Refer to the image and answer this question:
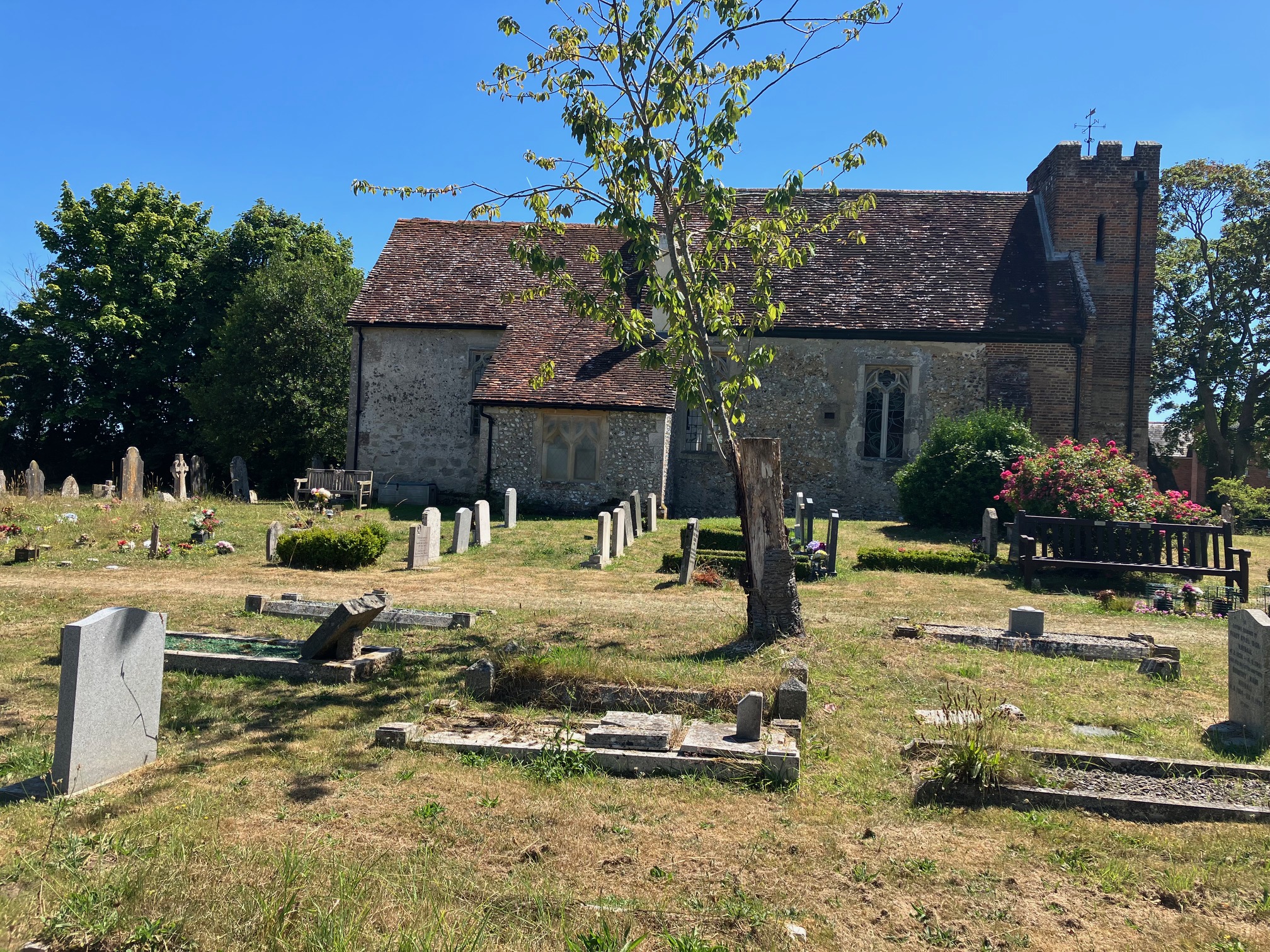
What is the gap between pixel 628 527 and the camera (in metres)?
18.2

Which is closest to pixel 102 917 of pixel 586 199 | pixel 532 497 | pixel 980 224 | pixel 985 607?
pixel 586 199

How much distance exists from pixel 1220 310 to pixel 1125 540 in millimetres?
27370

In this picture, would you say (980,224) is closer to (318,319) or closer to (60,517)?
(318,319)

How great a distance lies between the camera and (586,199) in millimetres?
10031

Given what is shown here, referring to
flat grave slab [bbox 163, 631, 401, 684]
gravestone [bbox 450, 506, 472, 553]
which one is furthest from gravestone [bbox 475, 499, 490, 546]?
flat grave slab [bbox 163, 631, 401, 684]

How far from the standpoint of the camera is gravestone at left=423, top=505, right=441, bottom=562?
15383 mm

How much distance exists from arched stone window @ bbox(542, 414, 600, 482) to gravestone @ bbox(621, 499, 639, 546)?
406 centimetres

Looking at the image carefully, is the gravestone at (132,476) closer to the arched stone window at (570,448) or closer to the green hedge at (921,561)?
the arched stone window at (570,448)

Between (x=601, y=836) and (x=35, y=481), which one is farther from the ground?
(x=35, y=481)

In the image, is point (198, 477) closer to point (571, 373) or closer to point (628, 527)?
point (571, 373)

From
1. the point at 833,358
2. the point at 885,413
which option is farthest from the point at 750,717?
the point at 885,413

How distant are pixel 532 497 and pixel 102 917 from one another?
1928 cm

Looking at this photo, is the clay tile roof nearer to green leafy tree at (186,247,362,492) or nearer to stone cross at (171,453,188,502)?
green leafy tree at (186,247,362,492)

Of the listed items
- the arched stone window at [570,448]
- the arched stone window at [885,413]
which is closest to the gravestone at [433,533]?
the arched stone window at [570,448]
